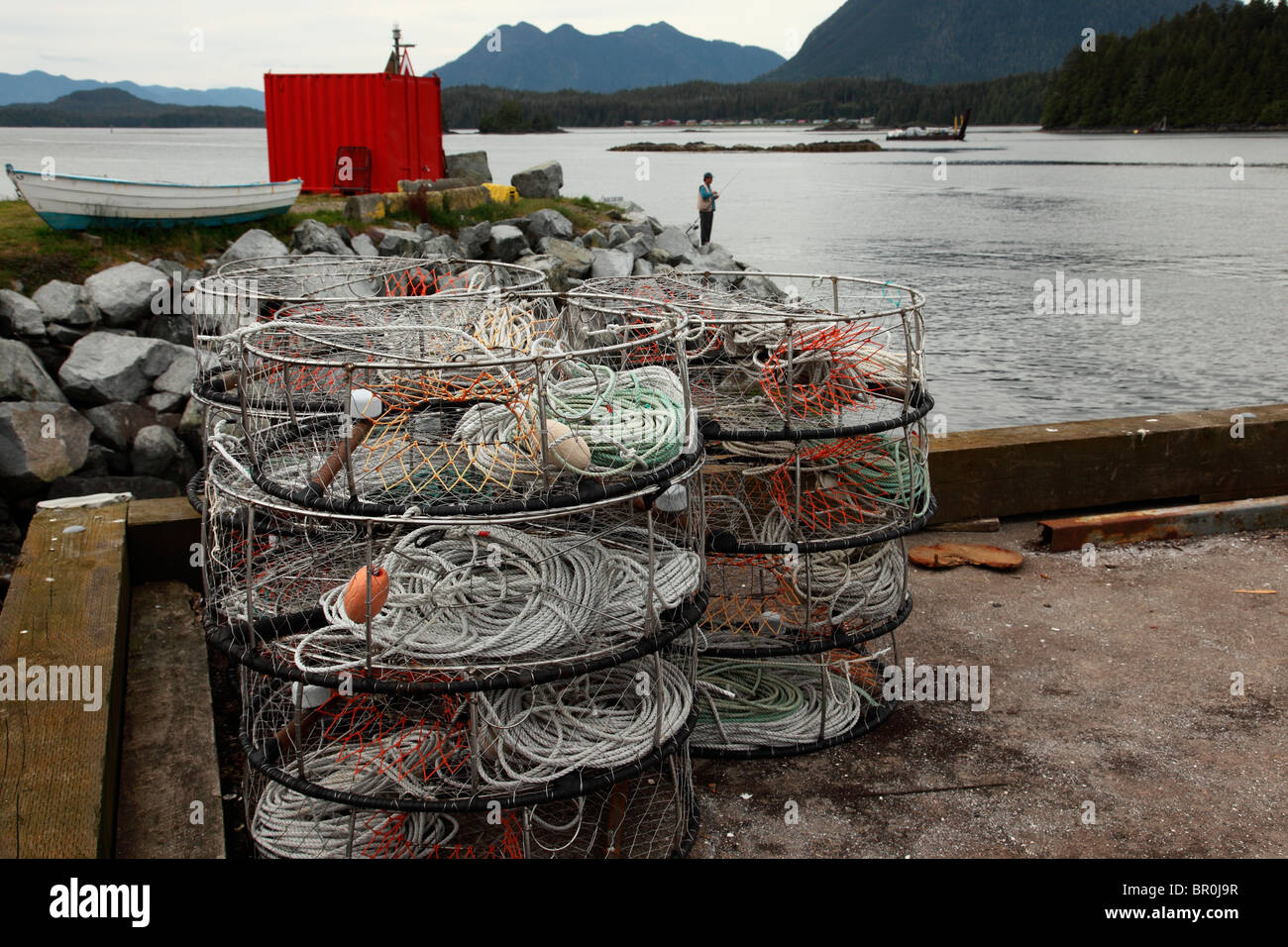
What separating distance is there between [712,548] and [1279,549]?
464cm

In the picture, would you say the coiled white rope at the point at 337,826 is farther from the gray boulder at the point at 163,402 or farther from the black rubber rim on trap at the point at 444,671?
the gray boulder at the point at 163,402

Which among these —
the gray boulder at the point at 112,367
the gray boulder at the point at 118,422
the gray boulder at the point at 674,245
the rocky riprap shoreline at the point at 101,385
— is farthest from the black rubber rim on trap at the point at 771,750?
the gray boulder at the point at 674,245

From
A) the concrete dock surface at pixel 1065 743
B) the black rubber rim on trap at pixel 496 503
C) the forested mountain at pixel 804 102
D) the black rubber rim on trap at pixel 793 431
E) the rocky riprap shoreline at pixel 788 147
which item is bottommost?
the concrete dock surface at pixel 1065 743

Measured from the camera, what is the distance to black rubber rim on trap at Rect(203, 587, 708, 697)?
3672 mm

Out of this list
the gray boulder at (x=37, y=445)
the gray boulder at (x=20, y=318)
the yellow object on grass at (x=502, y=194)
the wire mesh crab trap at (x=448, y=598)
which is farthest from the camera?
the yellow object on grass at (x=502, y=194)

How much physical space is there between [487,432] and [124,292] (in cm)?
1078

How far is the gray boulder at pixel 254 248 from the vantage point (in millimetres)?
14586

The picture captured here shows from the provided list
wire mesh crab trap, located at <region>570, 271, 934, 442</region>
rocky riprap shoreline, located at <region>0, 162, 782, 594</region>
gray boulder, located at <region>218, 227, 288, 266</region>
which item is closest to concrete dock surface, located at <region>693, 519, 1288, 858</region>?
wire mesh crab trap, located at <region>570, 271, 934, 442</region>

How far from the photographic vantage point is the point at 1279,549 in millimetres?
7676

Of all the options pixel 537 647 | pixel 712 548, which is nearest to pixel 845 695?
pixel 712 548

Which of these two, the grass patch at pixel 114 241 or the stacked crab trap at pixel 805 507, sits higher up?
the grass patch at pixel 114 241

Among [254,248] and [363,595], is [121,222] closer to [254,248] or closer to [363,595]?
[254,248]

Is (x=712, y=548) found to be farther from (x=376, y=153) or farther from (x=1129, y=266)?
(x=1129, y=266)

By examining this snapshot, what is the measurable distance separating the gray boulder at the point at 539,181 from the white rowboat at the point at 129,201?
23.2 feet
